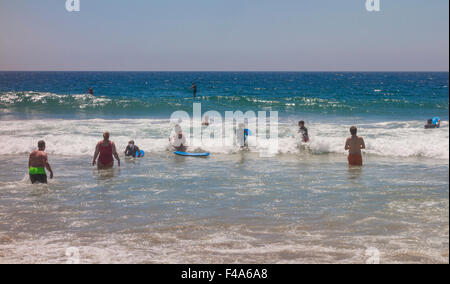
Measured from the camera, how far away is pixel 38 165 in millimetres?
9094

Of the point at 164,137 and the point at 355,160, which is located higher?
the point at 164,137

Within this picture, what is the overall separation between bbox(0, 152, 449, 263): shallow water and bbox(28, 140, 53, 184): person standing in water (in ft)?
0.98

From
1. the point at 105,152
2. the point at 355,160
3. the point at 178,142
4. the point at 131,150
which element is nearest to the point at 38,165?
the point at 105,152

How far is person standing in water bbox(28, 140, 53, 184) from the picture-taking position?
8984mm

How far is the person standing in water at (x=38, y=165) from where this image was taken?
898 cm

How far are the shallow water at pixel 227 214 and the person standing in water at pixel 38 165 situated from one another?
30cm

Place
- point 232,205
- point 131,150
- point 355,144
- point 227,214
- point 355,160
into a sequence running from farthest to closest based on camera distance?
point 131,150 → point 355,160 → point 355,144 → point 232,205 → point 227,214

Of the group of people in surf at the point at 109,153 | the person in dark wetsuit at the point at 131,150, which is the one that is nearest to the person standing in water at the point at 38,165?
the group of people in surf at the point at 109,153

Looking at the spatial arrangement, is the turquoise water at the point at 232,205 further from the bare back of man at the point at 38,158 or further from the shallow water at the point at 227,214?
the bare back of man at the point at 38,158

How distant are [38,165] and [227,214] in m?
4.67

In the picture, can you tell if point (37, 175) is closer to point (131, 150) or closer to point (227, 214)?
point (131, 150)

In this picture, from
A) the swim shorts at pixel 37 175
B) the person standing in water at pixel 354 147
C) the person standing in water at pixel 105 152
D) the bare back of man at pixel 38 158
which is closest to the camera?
the bare back of man at pixel 38 158
